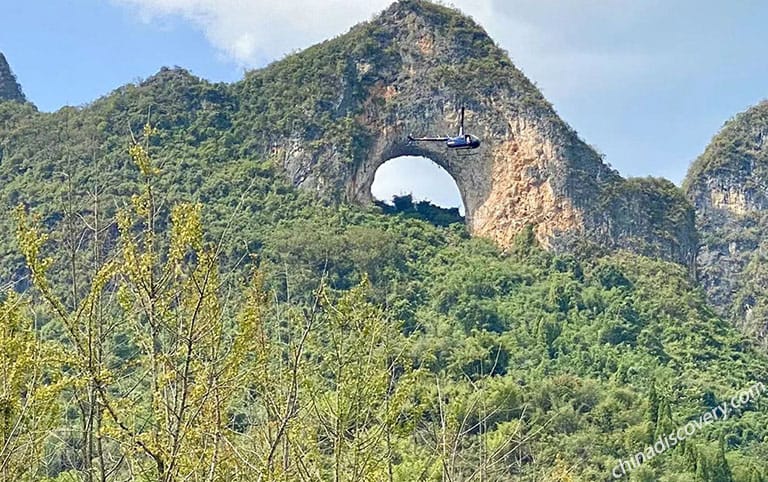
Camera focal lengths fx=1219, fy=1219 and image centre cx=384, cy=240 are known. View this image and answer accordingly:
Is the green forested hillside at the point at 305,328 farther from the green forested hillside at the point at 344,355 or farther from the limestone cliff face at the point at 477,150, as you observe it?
the limestone cliff face at the point at 477,150

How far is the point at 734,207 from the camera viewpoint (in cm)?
4859

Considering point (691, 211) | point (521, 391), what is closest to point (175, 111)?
point (691, 211)

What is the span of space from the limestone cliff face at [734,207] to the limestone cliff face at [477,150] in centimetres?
901

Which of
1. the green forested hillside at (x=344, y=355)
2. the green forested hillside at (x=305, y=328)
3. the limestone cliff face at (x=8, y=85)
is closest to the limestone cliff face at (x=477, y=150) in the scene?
the green forested hillside at (x=305, y=328)

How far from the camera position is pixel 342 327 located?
615cm

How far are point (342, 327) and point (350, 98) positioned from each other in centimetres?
3214

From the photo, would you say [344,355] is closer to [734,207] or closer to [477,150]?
[477,150]

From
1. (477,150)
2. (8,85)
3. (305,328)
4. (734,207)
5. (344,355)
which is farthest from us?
(734,207)

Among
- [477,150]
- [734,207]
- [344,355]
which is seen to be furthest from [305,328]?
[734,207]

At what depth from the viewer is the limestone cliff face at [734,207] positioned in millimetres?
46969

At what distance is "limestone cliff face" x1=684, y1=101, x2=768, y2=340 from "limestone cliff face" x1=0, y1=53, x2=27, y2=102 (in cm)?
2637

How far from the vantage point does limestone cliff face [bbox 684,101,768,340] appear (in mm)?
46969

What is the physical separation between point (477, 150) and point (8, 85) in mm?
19418

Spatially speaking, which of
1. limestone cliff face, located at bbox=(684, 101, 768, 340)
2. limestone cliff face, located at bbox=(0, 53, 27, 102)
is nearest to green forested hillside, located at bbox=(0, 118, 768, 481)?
limestone cliff face, located at bbox=(684, 101, 768, 340)
